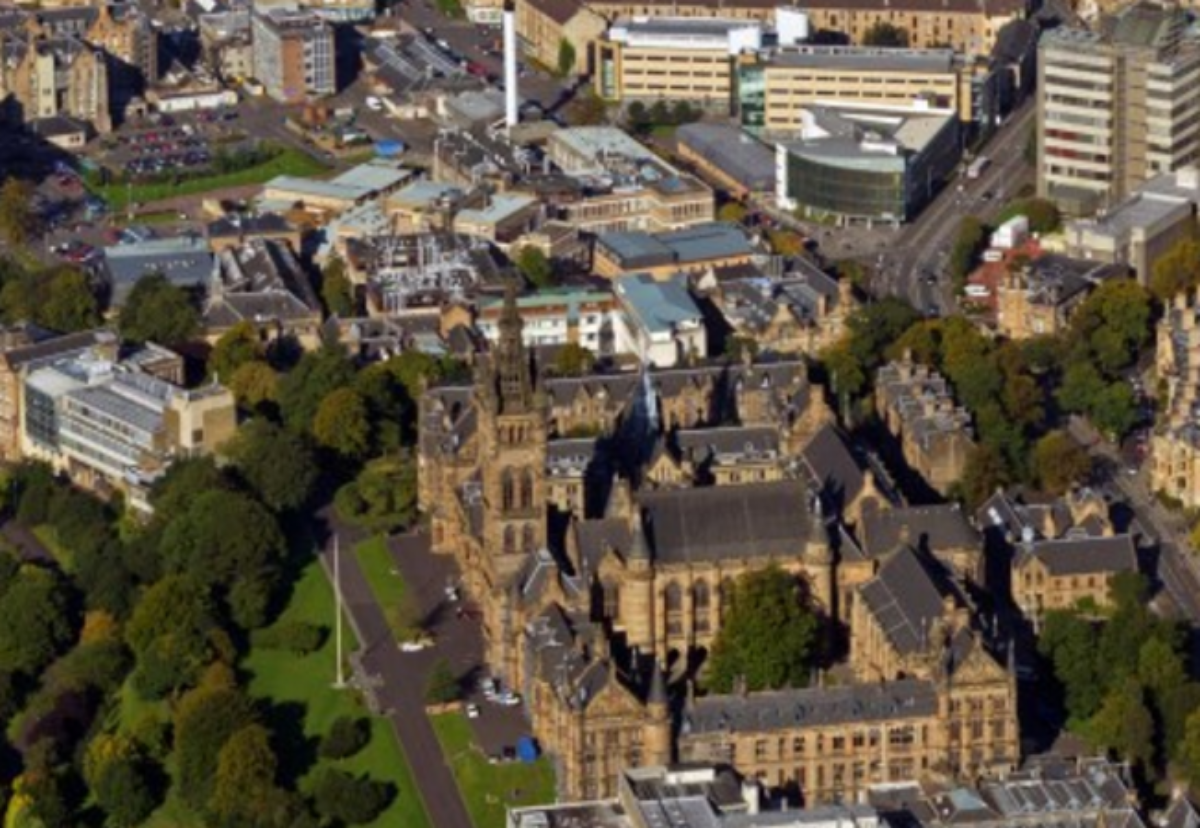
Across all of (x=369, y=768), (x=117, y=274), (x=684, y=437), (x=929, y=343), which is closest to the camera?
(x=369, y=768)

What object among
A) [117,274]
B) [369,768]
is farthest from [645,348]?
[369,768]

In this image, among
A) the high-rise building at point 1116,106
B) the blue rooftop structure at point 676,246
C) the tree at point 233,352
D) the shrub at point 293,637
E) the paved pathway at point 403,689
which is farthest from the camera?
the high-rise building at point 1116,106

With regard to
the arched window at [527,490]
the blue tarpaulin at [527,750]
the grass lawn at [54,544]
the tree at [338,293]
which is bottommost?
the grass lawn at [54,544]

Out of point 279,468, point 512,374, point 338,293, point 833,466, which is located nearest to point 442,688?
point 512,374

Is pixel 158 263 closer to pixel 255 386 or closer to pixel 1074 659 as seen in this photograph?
pixel 255 386

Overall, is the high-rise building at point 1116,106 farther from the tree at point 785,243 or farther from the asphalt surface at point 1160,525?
the asphalt surface at point 1160,525

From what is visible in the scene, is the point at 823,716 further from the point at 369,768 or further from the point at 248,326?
the point at 248,326

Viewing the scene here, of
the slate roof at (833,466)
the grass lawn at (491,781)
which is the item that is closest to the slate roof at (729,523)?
the slate roof at (833,466)
